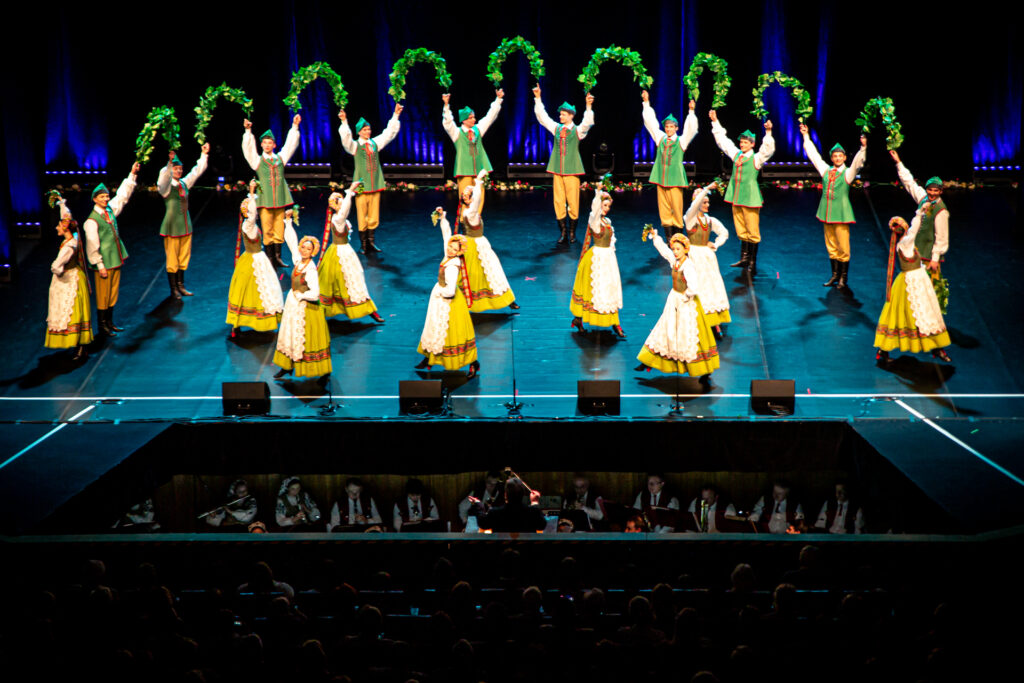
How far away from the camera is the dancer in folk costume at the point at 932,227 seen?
845cm

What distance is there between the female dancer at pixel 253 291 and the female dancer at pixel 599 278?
256 centimetres

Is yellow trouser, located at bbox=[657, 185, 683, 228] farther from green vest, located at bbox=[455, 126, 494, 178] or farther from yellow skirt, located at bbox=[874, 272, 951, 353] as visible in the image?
yellow skirt, located at bbox=[874, 272, 951, 353]

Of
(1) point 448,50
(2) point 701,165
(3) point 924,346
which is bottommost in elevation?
(3) point 924,346

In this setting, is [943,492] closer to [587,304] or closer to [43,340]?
[587,304]

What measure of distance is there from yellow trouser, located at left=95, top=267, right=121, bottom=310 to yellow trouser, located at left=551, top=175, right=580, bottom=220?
425 cm

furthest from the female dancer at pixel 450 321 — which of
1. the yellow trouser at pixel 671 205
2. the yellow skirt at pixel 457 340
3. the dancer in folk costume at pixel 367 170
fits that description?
the yellow trouser at pixel 671 205

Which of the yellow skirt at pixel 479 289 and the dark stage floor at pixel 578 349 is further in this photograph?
the yellow skirt at pixel 479 289

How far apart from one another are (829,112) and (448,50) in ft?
15.5

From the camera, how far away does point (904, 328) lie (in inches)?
332

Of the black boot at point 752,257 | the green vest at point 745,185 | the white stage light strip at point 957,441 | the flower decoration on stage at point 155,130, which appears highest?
the flower decoration on stage at point 155,130

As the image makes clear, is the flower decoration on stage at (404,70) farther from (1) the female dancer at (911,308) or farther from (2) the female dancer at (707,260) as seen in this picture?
(1) the female dancer at (911,308)
